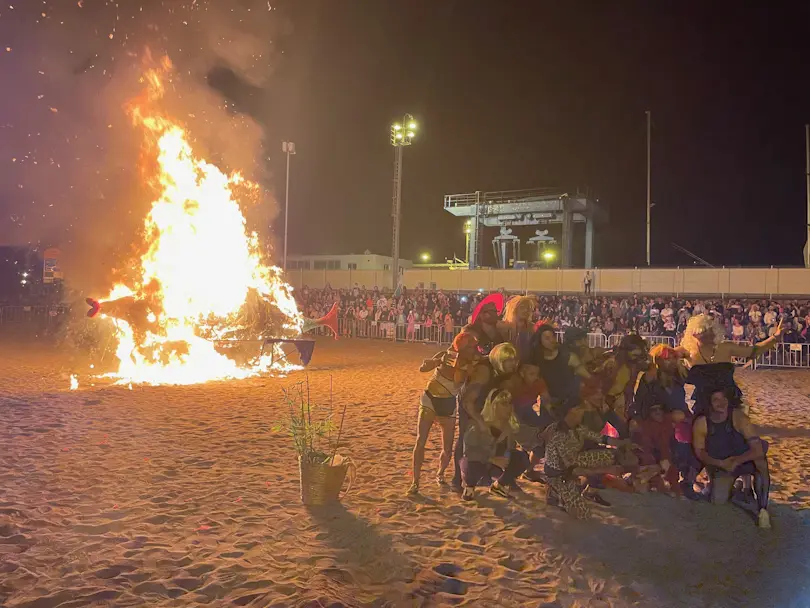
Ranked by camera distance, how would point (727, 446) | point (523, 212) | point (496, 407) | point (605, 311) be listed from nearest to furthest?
point (727, 446) → point (496, 407) → point (605, 311) → point (523, 212)

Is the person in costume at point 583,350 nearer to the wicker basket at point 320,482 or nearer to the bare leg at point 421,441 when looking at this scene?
the bare leg at point 421,441

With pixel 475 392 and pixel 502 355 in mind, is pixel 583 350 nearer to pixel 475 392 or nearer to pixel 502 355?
pixel 502 355

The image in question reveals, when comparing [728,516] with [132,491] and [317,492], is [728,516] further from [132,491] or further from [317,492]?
[132,491]

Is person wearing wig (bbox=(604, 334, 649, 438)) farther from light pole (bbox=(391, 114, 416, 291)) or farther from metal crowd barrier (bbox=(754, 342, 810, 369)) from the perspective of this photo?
light pole (bbox=(391, 114, 416, 291))

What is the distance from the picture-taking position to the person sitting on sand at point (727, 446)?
211 inches

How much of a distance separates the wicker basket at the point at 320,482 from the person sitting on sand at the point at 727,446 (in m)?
3.53

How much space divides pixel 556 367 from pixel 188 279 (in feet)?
34.2

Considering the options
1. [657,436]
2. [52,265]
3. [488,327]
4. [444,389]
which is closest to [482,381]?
[444,389]

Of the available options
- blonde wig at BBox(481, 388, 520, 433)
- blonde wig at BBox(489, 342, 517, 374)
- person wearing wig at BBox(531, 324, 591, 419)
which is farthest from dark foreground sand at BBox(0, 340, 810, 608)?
blonde wig at BBox(489, 342, 517, 374)

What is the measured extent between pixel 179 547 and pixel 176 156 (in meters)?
11.1

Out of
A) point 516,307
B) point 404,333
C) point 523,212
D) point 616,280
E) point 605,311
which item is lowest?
point 404,333

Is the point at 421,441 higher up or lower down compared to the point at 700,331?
lower down

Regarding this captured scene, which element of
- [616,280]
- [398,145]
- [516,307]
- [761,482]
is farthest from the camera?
[616,280]

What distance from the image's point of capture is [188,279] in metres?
13.8
